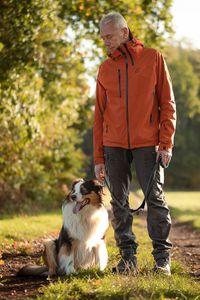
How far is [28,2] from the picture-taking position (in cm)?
1122

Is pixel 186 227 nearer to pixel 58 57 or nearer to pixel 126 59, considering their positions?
pixel 58 57

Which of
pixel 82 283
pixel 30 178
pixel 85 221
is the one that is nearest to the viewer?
pixel 82 283

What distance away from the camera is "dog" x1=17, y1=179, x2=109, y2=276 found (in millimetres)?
6676

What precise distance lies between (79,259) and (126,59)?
241cm

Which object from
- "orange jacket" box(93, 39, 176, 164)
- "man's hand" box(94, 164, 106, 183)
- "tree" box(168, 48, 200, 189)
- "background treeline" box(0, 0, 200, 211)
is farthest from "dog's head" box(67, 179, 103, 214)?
"tree" box(168, 48, 200, 189)

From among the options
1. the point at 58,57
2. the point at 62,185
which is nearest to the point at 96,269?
the point at 58,57

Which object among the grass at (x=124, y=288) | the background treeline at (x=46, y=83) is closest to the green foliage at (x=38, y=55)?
the background treeline at (x=46, y=83)

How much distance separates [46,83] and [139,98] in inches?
333

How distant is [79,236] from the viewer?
22.1ft

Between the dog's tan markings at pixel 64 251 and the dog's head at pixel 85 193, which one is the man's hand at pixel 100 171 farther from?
the dog's tan markings at pixel 64 251

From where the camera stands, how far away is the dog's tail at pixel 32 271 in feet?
21.6

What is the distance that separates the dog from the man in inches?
19.3

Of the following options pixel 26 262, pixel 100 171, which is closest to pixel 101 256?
pixel 100 171

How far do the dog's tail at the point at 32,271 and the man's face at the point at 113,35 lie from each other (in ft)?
8.68
